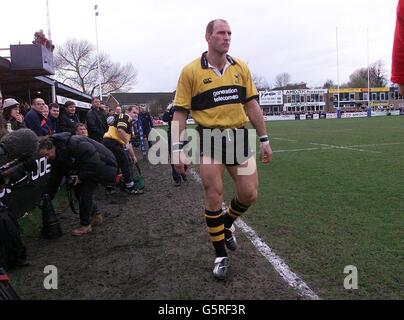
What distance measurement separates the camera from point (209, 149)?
3.74 metres

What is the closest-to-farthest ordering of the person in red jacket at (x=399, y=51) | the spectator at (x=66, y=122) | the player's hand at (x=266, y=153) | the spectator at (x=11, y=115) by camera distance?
the person in red jacket at (x=399, y=51), the player's hand at (x=266, y=153), the spectator at (x=11, y=115), the spectator at (x=66, y=122)

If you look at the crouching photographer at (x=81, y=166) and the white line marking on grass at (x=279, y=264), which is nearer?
the white line marking on grass at (x=279, y=264)

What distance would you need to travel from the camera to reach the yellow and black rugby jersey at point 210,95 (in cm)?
365

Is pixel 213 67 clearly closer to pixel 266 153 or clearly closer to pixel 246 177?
pixel 266 153

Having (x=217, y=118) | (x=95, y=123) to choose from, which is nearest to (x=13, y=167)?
(x=217, y=118)

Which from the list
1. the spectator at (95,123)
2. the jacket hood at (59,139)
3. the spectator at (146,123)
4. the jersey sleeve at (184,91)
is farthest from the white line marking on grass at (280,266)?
the spectator at (146,123)

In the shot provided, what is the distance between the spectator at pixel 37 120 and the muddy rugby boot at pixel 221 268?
16.0 feet

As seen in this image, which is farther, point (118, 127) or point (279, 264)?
point (118, 127)

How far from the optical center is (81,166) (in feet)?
17.1

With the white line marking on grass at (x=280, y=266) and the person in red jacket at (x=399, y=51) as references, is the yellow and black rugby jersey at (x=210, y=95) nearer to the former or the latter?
the white line marking on grass at (x=280, y=266)

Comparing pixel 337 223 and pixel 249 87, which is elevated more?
pixel 249 87

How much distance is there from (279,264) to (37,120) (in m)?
5.36

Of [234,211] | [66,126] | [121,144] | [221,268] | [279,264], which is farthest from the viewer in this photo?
[66,126]
